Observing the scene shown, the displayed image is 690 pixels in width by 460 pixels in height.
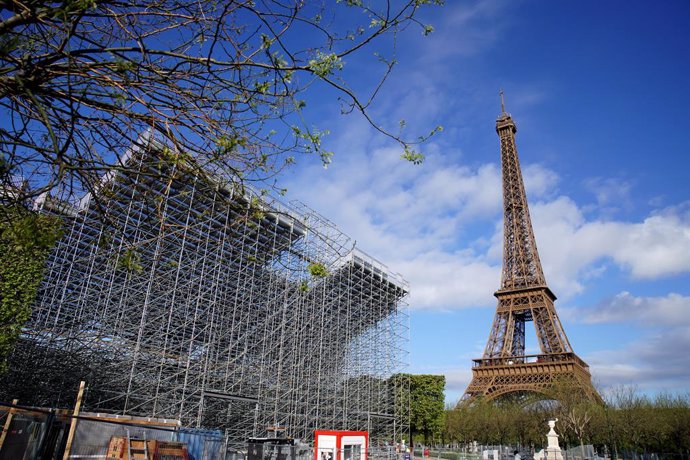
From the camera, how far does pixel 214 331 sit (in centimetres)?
2017

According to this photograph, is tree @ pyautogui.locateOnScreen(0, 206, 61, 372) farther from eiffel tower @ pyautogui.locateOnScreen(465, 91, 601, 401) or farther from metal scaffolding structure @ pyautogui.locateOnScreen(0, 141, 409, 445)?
eiffel tower @ pyautogui.locateOnScreen(465, 91, 601, 401)

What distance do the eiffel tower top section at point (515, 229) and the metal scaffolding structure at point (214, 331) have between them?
66.9ft

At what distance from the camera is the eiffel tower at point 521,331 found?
1556 inches

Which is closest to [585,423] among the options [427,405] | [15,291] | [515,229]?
[427,405]

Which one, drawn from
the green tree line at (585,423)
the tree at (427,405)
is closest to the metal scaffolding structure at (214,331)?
the tree at (427,405)

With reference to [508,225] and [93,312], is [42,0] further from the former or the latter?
[508,225]

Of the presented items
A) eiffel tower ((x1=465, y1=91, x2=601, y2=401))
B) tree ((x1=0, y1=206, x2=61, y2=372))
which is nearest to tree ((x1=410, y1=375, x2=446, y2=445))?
eiffel tower ((x1=465, y1=91, x2=601, y2=401))

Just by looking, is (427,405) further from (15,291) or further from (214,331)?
(15,291)

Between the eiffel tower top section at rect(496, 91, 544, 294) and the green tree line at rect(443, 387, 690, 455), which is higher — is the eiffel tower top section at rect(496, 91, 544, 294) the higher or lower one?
the higher one

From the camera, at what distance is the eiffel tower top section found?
1816 inches

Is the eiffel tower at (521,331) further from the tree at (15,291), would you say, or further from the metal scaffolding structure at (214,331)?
the tree at (15,291)

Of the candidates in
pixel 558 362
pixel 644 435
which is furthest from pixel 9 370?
pixel 558 362

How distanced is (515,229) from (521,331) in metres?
10.6

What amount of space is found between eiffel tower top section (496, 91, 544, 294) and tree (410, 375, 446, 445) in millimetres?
14106
